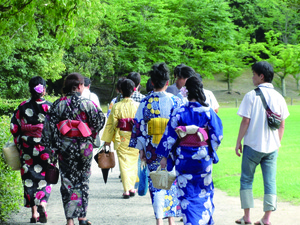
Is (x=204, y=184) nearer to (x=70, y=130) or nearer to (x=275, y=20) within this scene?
(x=70, y=130)

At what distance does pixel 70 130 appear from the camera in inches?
185

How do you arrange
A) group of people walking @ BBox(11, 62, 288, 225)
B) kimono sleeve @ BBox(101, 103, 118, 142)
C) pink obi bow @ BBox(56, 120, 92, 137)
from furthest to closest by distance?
kimono sleeve @ BBox(101, 103, 118, 142), pink obi bow @ BBox(56, 120, 92, 137), group of people walking @ BBox(11, 62, 288, 225)

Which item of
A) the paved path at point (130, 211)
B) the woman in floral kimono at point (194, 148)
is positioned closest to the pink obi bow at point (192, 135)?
the woman in floral kimono at point (194, 148)

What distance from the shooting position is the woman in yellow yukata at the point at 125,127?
650 centimetres

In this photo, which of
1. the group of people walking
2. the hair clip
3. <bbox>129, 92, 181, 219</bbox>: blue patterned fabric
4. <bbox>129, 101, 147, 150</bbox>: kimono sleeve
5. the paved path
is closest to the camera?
the group of people walking

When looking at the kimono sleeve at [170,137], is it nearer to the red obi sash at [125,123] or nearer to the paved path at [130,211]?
the paved path at [130,211]

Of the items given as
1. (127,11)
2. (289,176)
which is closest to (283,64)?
(127,11)

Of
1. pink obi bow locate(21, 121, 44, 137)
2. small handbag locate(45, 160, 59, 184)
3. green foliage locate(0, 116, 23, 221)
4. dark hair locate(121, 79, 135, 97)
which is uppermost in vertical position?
dark hair locate(121, 79, 135, 97)

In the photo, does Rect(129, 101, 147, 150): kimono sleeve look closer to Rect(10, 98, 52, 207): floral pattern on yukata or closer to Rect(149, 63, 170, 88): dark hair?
Rect(149, 63, 170, 88): dark hair

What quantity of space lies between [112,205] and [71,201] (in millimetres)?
1405

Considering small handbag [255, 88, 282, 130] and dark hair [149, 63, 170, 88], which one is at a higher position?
dark hair [149, 63, 170, 88]

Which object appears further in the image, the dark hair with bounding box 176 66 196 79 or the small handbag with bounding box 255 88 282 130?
the dark hair with bounding box 176 66 196 79

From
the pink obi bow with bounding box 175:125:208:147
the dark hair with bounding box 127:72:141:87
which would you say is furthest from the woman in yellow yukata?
the pink obi bow with bounding box 175:125:208:147

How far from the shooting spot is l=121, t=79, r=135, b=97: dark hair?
255 inches
